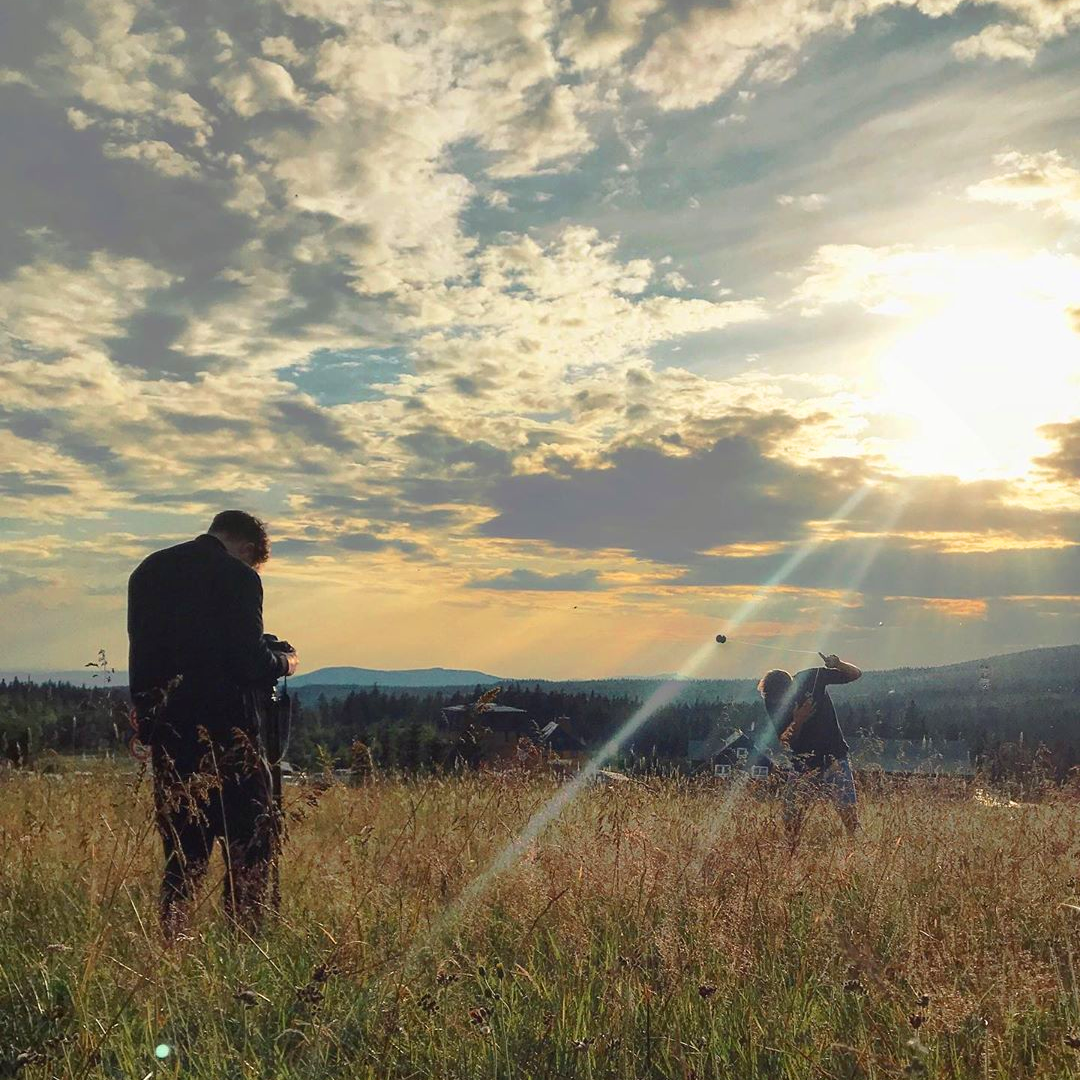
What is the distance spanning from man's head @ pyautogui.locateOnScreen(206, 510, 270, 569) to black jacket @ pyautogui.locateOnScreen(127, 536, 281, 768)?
173mm

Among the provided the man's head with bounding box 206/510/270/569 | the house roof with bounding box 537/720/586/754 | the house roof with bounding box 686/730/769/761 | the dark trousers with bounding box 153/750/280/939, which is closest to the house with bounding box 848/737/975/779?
the house roof with bounding box 686/730/769/761

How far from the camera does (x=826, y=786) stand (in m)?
7.16

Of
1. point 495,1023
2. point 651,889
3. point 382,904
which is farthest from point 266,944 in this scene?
point 651,889

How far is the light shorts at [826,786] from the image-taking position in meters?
6.66

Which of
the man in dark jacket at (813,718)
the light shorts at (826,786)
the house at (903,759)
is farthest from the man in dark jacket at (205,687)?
the house at (903,759)

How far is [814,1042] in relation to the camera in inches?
110

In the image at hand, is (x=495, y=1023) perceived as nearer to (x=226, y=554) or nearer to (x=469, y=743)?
(x=469, y=743)

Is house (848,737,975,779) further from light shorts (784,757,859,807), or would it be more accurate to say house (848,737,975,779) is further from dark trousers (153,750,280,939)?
dark trousers (153,750,280,939)

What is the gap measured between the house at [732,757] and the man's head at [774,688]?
350 millimetres

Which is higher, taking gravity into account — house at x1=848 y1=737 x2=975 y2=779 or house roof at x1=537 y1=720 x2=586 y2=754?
house roof at x1=537 y1=720 x2=586 y2=754

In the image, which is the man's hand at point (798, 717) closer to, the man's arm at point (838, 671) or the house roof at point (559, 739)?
the man's arm at point (838, 671)

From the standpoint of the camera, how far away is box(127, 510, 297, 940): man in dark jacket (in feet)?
14.4

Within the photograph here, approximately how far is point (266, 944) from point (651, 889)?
159cm

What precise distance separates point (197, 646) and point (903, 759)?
22.0 ft
